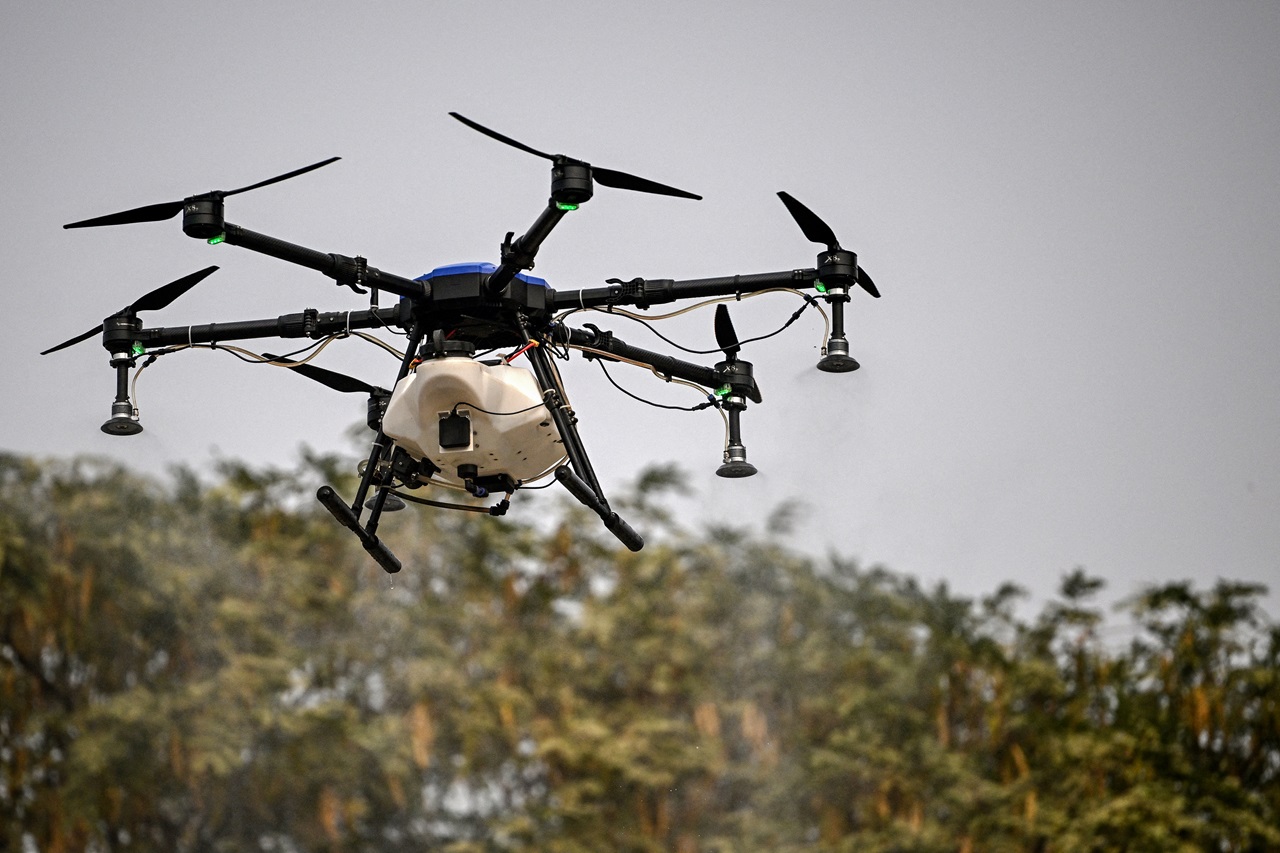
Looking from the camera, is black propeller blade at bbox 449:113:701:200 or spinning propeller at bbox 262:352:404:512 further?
spinning propeller at bbox 262:352:404:512

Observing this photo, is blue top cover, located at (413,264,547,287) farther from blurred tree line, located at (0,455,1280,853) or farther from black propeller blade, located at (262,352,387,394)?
blurred tree line, located at (0,455,1280,853)

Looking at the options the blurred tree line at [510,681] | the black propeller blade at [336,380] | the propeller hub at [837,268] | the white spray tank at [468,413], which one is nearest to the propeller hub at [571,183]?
the white spray tank at [468,413]

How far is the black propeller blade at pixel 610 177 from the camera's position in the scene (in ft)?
13.7

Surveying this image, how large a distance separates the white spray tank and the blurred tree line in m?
7.22

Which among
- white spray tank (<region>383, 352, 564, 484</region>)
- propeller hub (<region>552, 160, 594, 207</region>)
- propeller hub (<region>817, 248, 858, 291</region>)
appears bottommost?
white spray tank (<region>383, 352, 564, 484</region>)

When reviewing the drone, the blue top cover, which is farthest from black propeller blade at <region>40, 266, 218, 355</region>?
the blue top cover

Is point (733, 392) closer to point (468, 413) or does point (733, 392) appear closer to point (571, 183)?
point (468, 413)

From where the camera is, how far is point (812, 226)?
4.85 metres

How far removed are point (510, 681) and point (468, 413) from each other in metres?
7.71

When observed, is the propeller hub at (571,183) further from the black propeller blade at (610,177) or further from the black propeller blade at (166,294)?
the black propeller blade at (166,294)

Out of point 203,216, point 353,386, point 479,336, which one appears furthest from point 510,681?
point 203,216

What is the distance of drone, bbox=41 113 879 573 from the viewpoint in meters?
4.76

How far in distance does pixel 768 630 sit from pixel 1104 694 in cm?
231

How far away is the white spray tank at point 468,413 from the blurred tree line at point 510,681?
7.22m
